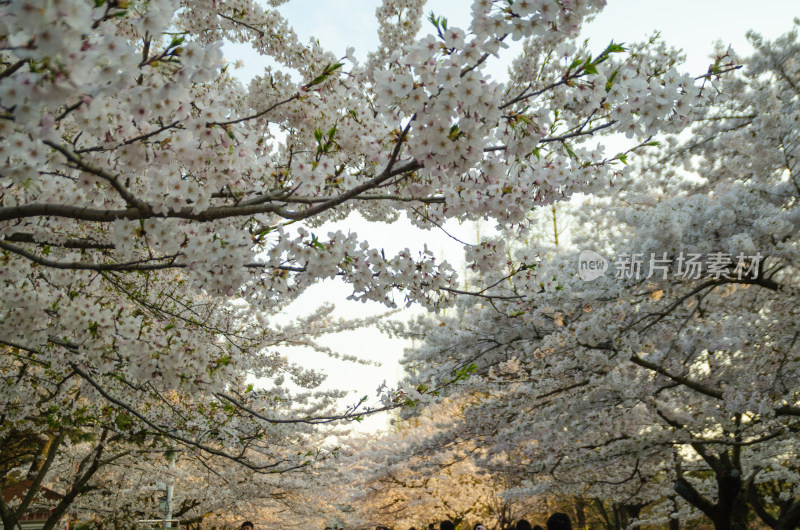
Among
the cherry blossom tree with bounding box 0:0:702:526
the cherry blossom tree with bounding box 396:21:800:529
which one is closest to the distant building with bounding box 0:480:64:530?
the cherry blossom tree with bounding box 0:0:702:526

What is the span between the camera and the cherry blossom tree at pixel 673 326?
18.1 ft

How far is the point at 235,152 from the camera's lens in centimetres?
267

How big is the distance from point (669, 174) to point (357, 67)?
6.41 meters

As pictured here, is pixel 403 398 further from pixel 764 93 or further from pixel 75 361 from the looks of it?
pixel 764 93

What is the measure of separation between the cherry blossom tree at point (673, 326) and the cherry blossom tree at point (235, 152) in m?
0.78

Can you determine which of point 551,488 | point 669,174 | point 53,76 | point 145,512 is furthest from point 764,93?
point 145,512

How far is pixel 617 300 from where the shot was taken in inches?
265

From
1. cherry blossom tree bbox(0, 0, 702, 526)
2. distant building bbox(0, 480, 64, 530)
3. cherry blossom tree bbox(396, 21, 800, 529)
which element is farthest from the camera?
distant building bbox(0, 480, 64, 530)

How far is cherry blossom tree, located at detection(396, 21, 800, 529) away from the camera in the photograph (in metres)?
5.53

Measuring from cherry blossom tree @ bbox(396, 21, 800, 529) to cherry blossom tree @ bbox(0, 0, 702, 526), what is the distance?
0.78 m

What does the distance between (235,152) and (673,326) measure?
6.76m

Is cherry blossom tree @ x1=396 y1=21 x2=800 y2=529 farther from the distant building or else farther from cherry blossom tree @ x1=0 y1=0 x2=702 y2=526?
the distant building

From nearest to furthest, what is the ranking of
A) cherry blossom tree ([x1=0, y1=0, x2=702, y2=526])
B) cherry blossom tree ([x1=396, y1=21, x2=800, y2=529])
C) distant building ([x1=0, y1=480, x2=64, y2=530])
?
cherry blossom tree ([x1=0, y1=0, x2=702, y2=526]), cherry blossom tree ([x1=396, y1=21, x2=800, y2=529]), distant building ([x1=0, y1=480, x2=64, y2=530])

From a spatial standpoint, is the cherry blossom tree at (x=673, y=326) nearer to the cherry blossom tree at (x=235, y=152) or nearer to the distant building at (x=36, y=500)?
the cherry blossom tree at (x=235, y=152)
